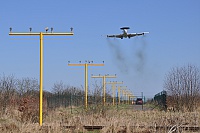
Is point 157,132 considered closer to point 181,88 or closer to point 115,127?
point 115,127

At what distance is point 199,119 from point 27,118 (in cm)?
1092

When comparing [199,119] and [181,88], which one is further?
[181,88]

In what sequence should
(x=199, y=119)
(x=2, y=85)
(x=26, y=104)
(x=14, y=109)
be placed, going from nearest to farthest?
(x=199, y=119)
(x=26, y=104)
(x=14, y=109)
(x=2, y=85)

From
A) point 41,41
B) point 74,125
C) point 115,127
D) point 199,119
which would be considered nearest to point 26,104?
point 41,41

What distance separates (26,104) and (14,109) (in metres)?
4.89

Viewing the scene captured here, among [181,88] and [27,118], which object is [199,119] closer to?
[27,118]

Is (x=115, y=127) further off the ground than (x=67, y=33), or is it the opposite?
(x=67, y=33)

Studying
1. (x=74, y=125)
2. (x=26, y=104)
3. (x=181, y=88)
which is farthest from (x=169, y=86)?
(x=74, y=125)

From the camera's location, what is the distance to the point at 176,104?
40750 millimetres

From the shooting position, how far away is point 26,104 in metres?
27.0

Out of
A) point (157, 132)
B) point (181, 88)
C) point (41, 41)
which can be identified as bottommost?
point (157, 132)

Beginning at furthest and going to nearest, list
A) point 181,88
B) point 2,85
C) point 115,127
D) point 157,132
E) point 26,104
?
point 181,88 < point 2,85 < point 26,104 < point 115,127 < point 157,132

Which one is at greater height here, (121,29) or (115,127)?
(121,29)

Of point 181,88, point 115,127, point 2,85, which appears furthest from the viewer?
point 181,88
